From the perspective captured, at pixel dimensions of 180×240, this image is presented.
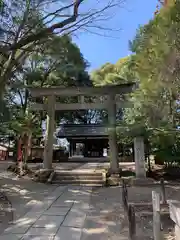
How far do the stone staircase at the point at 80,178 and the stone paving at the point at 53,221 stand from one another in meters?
1.82

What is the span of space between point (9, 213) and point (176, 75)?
14.7ft

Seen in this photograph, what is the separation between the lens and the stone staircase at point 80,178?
27.9ft

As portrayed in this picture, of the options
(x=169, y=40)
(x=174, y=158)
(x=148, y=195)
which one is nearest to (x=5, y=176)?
(x=148, y=195)

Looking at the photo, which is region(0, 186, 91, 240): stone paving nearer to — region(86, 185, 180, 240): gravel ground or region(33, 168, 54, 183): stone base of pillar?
region(86, 185, 180, 240): gravel ground

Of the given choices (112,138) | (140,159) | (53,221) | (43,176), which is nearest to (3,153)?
(43,176)

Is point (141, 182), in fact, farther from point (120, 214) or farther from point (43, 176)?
point (43, 176)

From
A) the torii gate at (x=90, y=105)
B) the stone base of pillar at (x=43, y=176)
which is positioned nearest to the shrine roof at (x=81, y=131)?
the torii gate at (x=90, y=105)

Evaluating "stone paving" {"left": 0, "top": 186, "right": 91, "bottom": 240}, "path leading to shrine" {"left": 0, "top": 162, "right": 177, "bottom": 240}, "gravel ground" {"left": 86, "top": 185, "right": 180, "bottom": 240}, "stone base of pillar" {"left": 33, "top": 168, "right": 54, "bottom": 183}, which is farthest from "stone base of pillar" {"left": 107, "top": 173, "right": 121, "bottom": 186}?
"stone base of pillar" {"left": 33, "top": 168, "right": 54, "bottom": 183}

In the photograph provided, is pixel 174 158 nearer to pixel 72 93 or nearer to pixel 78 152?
pixel 72 93

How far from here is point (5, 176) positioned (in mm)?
9703

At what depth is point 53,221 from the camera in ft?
14.6

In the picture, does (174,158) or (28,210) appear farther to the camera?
(174,158)

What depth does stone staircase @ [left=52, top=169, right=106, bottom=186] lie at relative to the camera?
8492mm

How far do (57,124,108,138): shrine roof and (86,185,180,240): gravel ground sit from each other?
1119cm
